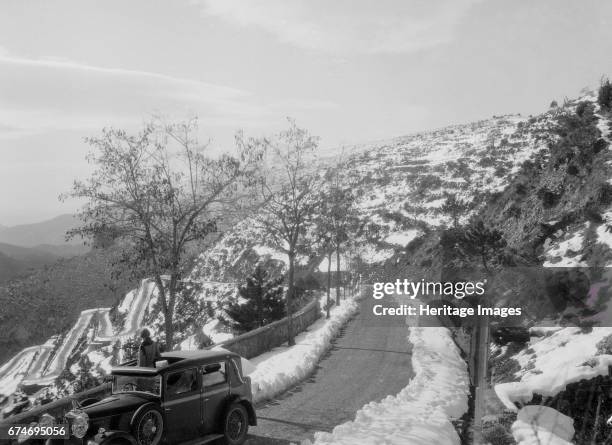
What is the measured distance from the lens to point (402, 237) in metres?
68.9

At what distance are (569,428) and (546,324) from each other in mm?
11972

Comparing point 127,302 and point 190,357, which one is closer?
point 190,357

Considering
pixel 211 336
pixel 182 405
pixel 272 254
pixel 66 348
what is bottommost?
pixel 66 348

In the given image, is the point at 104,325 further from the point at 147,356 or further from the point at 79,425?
the point at 79,425

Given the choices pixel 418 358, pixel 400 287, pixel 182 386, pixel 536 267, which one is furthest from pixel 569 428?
pixel 400 287

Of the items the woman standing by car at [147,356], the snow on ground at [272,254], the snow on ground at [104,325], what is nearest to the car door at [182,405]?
the woman standing by car at [147,356]

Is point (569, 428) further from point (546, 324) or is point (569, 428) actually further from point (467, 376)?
point (546, 324)

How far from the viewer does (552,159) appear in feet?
129

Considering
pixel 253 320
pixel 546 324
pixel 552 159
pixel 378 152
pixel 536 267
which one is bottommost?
pixel 253 320

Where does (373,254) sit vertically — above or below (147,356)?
below

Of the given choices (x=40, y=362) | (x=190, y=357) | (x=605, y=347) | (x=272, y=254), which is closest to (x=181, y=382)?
(x=190, y=357)

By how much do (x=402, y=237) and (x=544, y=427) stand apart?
5975cm

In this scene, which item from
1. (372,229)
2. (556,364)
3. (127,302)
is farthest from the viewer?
(127,302)

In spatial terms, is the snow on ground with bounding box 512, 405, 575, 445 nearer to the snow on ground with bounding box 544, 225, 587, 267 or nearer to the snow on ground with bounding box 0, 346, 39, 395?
the snow on ground with bounding box 544, 225, 587, 267
